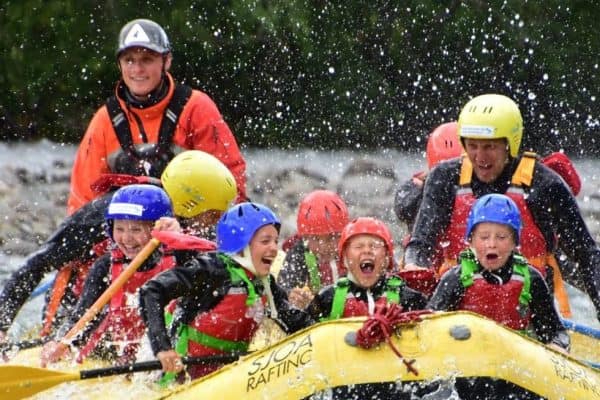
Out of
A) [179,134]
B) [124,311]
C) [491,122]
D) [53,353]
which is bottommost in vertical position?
[53,353]

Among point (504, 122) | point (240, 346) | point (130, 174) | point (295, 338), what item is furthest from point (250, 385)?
point (130, 174)

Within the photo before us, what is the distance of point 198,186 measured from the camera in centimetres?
680

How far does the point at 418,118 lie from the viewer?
16797mm

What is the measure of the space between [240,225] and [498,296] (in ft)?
3.65

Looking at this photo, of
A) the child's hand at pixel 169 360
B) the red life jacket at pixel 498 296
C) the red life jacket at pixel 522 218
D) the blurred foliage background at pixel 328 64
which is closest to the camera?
the child's hand at pixel 169 360

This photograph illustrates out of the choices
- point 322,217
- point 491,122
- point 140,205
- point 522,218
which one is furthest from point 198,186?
point 522,218

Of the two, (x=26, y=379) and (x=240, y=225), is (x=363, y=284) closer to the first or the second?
(x=240, y=225)

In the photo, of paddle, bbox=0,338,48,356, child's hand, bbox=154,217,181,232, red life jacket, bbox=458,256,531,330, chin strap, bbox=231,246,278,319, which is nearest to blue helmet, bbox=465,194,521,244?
red life jacket, bbox=458,256,531,330

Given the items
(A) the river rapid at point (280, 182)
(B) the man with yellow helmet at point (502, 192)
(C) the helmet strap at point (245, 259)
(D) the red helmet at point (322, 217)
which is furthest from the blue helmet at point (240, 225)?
(A) the river rapid at point (280, 182)

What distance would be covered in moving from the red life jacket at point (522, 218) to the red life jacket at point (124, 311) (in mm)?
1356

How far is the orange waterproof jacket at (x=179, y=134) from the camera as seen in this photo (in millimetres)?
7602

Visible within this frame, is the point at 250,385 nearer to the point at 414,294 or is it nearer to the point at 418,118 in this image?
the point at 414,294

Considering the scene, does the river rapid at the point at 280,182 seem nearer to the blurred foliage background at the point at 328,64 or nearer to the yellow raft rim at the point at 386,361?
the blurred foliage background at the point at 328,64

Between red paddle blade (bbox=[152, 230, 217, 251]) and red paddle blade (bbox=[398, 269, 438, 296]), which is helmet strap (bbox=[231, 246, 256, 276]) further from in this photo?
red paddle blade (bbox=[398, 269, 438, 296])
